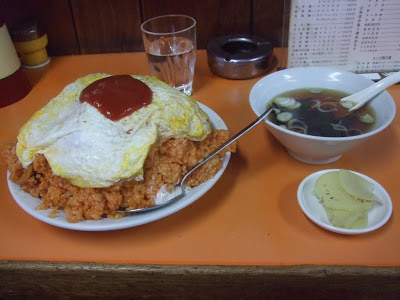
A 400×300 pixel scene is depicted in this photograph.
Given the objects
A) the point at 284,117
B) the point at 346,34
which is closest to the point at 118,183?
the point at 284,117

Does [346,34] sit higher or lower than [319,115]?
higher

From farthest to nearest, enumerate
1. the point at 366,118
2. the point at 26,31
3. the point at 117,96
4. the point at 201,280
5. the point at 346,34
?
the point at 26,31
the point at 346,34
the point at 366,118
the point at 117,96
the point at 201,280

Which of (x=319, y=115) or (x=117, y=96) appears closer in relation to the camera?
(x=117, y=96)

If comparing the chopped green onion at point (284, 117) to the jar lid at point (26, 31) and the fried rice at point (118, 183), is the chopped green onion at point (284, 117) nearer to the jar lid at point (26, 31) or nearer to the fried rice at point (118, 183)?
the fried rice at point (118, 183)

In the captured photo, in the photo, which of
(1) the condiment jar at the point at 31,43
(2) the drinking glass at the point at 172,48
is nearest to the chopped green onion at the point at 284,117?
(2) the drinking glass at the point at 172,48

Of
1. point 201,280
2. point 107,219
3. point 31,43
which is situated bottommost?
point 201,280

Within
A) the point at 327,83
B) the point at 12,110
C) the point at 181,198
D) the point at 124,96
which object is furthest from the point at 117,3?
the point at 181,198

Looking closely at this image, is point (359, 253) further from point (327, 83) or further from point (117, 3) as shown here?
point (117, 3)

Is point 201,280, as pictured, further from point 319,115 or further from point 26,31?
point 26,31
